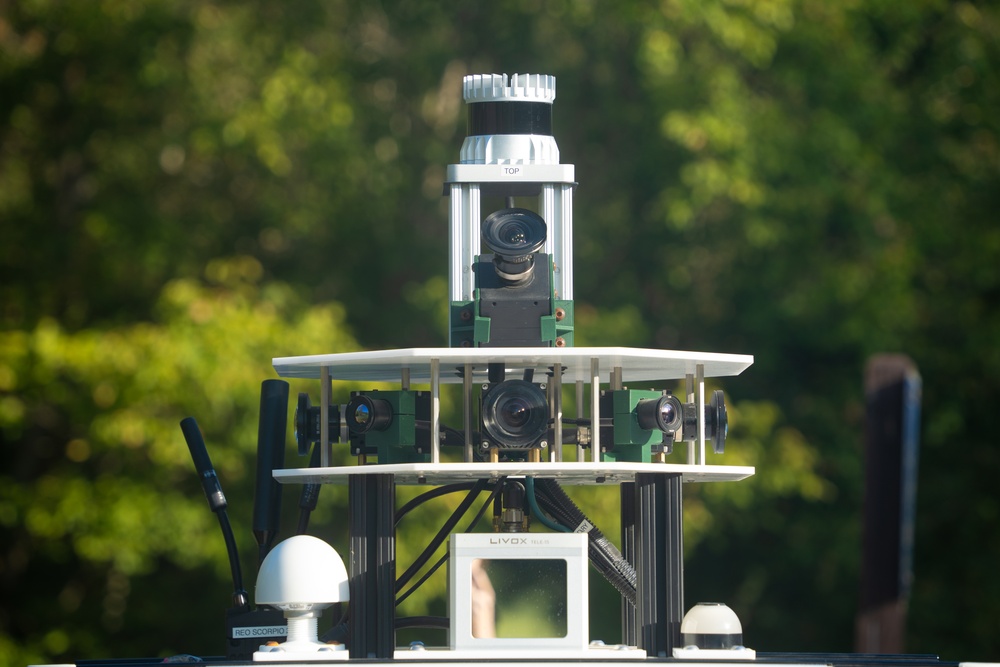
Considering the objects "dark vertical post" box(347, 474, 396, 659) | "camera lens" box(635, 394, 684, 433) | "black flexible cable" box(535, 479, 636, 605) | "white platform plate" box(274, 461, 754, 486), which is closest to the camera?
"white platform plate" box(274, 461, 754, 486)

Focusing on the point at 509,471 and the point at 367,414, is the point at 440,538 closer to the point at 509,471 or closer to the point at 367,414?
the point at 367,414

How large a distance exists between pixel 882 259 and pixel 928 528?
4.32 meters

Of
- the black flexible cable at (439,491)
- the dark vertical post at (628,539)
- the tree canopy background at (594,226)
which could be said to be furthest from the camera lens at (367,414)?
the tree canopy background at (594,226)

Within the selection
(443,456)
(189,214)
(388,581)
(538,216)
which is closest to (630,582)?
(388,581)

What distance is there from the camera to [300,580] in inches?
351

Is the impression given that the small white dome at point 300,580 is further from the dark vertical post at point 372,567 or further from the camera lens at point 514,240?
the camera lens at point 514,240

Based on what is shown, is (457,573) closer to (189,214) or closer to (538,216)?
(538,216)

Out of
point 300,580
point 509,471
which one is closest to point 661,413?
point 509,471

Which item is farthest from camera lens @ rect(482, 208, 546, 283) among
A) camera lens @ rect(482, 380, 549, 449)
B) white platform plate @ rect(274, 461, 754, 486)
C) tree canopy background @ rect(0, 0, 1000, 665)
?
tree canopy background @ rect(0, 0, 1000, 665)

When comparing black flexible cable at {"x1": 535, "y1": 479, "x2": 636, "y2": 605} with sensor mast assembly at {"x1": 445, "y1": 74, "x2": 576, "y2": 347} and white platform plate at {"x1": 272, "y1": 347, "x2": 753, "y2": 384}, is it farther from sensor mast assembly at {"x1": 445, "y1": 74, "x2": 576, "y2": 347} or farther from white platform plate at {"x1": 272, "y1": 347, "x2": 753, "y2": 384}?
sensor mast assembly at {"x1": 445, "y1": 74, "x2": 576, "y2": 347}

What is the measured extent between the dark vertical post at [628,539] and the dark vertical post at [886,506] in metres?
6.27

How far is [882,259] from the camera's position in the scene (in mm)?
22203

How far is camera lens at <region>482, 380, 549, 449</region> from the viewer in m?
9.06

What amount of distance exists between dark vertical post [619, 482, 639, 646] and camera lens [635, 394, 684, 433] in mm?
1262
